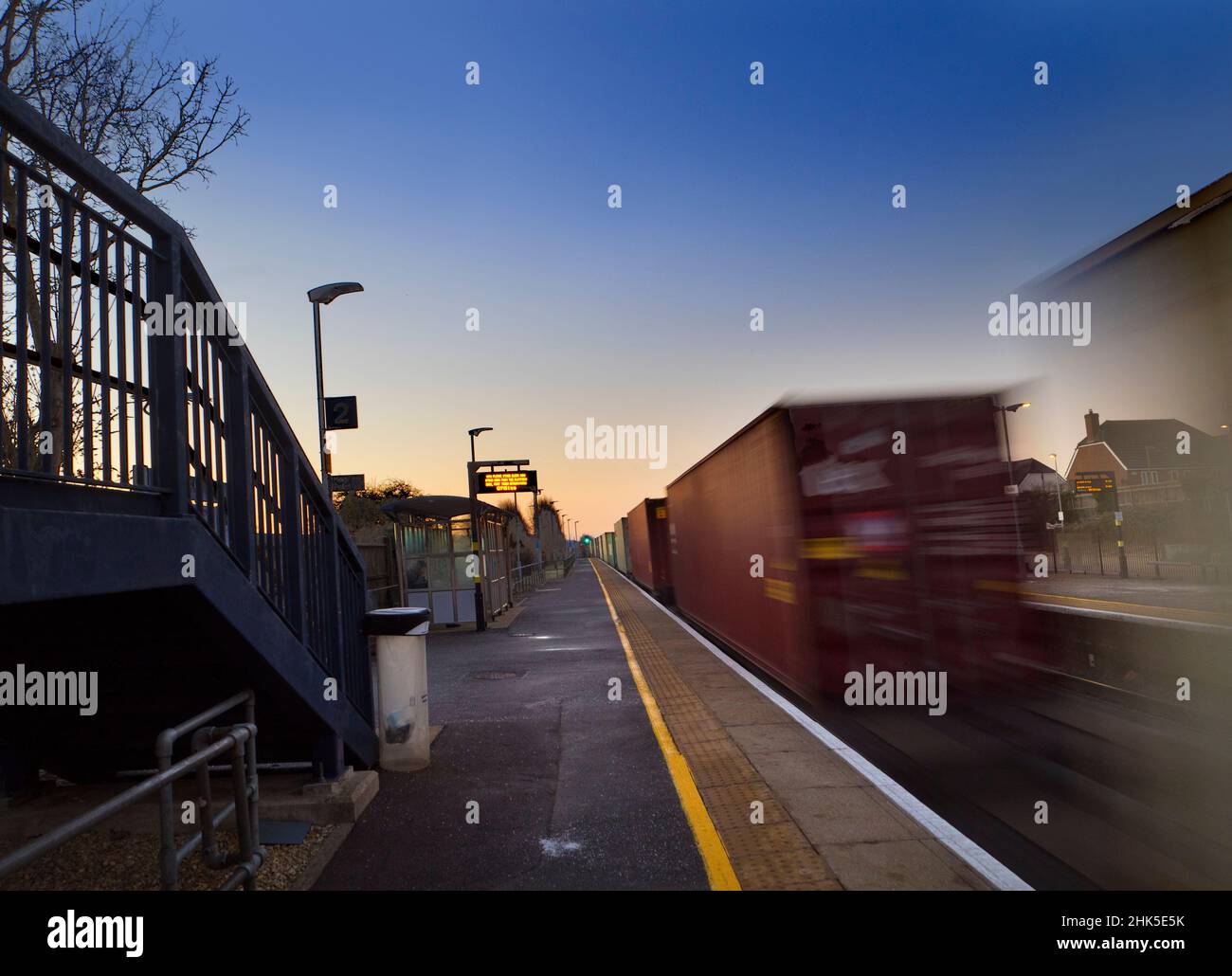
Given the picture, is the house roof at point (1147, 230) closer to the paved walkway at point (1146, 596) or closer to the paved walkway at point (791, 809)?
the paved walkway at point (791, 809)

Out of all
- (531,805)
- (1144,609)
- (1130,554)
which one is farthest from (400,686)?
(1130,554)

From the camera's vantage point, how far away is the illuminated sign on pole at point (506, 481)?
2142 cm

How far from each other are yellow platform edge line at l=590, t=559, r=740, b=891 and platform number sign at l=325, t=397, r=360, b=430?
274 inches

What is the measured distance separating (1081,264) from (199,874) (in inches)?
259

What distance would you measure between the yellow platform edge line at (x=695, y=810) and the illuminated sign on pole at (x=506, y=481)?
1239 cm

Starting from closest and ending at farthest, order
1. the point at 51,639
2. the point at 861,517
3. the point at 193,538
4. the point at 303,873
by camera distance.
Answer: the point at 193,538 → the point at 51,639 → the point at 303,873 → the point at 861,517

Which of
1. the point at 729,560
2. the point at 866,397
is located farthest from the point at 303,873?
the point at 729,560

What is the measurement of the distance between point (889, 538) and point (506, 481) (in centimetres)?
1547

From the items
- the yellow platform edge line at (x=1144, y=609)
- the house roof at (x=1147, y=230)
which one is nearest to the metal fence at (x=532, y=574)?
the yellow platform edge line at (x=1144, y=609)

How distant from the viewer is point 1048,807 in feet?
19.0

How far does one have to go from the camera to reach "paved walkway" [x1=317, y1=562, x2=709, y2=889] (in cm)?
465

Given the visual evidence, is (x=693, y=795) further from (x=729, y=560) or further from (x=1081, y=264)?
(x=729, y=560)

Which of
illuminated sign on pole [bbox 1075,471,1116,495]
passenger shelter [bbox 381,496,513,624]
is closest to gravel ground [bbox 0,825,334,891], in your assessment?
passenger shelter [bbox 381,496,513,624]

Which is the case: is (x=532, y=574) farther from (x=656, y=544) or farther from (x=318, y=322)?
(x=318, y=322)
